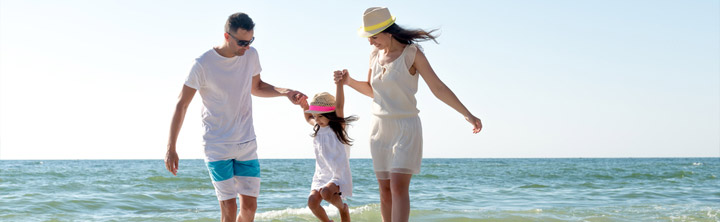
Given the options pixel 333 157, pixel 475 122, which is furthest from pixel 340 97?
pixel 475 122

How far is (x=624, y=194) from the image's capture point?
13055 mm

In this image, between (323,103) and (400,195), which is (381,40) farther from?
(323,103)

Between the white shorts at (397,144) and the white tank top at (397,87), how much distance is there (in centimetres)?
5

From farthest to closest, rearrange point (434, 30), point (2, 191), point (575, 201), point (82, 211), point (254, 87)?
point (2, 191) → point (575, 201) → point (82, 211) → point (254, 87) → point (434, 30)

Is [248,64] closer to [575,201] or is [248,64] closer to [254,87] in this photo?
[254,87]

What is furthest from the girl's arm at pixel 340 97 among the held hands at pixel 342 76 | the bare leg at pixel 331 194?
the bare leg at pixel 331 194

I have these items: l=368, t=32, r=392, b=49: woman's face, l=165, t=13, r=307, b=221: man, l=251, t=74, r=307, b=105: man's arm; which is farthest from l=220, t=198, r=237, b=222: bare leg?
l=368, t=32, r=392, b=49: woman's face

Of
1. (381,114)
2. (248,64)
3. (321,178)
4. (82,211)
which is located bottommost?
(82,211)

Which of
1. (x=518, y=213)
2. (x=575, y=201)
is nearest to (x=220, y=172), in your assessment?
(x=518, y=213)

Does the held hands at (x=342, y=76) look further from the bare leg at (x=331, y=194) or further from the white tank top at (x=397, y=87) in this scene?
the bare leg at (x=331, y=194)

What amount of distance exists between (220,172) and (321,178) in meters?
1.36

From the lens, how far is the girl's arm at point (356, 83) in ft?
14.4

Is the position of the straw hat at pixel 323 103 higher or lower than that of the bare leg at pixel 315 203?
higher

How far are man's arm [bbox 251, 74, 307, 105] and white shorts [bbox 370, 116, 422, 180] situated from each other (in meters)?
0.55
